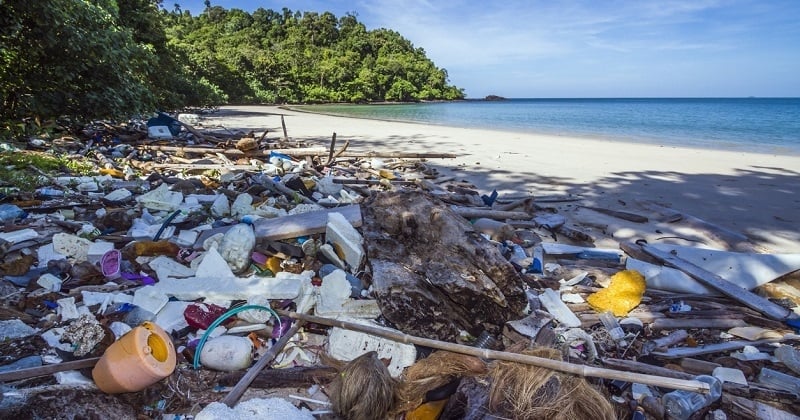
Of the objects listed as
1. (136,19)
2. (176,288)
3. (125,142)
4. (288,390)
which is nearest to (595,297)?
(288,390)

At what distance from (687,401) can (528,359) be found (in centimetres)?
91

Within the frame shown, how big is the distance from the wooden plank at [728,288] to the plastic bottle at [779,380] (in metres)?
0.92

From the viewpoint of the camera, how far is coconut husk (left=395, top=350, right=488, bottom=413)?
225 centimetres

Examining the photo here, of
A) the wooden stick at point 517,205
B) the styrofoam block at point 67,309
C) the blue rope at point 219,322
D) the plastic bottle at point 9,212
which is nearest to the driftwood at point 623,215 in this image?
the wooden stick at point 517,205

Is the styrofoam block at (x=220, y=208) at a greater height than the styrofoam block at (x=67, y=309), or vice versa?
the styrofoam block at (x=220, y=208)

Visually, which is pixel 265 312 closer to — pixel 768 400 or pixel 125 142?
pixel 768 400

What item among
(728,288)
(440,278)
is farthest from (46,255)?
(728,288)

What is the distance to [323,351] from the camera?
9.24 feet

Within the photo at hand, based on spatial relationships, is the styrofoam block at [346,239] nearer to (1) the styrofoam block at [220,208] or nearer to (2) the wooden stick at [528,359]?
(2) the wooden stick at [528,359]

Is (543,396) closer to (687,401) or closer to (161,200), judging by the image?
(687,401)

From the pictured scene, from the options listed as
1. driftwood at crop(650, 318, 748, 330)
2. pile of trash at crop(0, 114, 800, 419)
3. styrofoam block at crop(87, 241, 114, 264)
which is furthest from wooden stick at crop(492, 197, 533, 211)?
styrofoam block at crop(87, 241, 114, 264)

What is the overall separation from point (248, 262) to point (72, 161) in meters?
6.03

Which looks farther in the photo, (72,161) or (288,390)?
(72,161)

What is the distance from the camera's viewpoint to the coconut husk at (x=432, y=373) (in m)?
2.25
